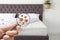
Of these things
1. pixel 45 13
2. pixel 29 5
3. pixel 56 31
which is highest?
pixel 29 5

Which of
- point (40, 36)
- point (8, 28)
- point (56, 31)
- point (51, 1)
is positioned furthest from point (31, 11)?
point (8, 28)

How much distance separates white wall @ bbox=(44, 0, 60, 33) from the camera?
4293 millimetres

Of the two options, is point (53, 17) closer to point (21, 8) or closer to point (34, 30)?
point (21, 8)

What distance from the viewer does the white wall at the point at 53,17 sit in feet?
14.1

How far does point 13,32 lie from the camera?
6.66ft

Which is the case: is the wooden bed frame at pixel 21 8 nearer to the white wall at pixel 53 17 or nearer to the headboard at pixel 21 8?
the headboard at pixel 21 8

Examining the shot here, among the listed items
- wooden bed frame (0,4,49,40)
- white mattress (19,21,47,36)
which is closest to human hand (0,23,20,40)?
white mattress (19,21,47,36)

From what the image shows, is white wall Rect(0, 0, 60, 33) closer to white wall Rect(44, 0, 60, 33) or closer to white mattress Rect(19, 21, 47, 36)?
white wall Rect(44, 0, 60, 33)

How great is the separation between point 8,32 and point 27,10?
2269 mm

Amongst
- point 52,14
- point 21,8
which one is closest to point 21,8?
point 21,8

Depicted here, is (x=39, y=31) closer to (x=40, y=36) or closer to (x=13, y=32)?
(x=40, y=36)

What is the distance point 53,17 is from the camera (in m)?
4.34

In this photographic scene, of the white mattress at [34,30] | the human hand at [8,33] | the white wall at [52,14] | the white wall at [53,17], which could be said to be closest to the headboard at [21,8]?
the white wall at [52,14]

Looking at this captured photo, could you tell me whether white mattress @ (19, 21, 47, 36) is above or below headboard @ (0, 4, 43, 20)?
below
